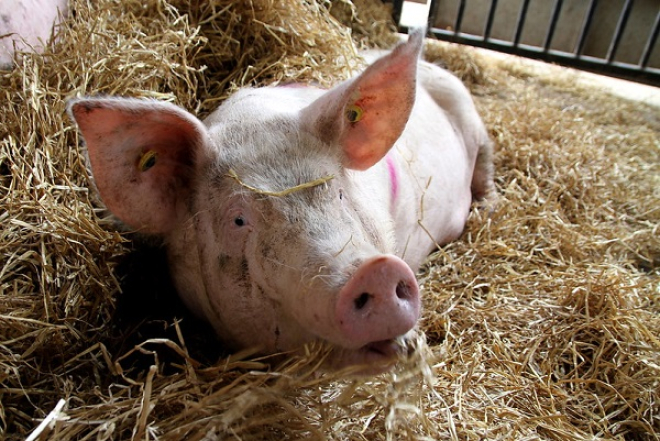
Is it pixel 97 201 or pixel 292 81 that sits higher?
pixel 292 81

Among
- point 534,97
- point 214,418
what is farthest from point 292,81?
point 534,97

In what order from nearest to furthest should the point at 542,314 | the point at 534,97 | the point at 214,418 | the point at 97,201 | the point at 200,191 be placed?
the point at 214,418, the point at 200,191, the point at 97,201, the point at 542,314, the point at 534,97

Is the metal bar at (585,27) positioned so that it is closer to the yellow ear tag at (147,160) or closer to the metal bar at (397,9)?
the metal bar at (397,9)

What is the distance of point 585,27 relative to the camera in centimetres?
592

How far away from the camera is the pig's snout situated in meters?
1.36

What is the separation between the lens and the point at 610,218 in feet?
11.4

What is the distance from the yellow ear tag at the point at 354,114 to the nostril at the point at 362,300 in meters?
0.72

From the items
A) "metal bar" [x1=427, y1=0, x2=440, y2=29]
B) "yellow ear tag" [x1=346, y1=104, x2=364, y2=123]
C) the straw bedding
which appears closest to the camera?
the straw bedding

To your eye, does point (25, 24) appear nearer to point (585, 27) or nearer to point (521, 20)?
point (521, 20)

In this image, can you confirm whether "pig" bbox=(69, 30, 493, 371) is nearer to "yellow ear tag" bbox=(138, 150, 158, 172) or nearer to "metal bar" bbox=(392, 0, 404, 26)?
"yellow ear tag" bbox=(138, 150, 158, 172)

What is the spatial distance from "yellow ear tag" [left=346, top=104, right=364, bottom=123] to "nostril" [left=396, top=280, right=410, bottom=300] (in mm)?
686

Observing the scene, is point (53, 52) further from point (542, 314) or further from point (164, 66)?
point (542, 314)

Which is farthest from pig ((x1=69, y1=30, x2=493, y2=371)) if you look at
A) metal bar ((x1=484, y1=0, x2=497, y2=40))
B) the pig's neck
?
metal bar ((x1=484, y1=0, x2=497, y2=40))

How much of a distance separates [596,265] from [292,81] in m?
1.90
